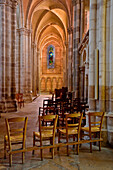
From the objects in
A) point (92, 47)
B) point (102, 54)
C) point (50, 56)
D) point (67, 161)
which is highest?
point (50, 56)

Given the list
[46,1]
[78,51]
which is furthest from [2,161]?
[46,1]

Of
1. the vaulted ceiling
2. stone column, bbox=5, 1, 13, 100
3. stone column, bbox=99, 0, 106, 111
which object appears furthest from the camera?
the vaulted ceiling

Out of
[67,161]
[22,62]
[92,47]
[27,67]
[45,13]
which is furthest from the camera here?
[45,13]

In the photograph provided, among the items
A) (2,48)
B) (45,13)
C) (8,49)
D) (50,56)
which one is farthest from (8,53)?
(50,56)

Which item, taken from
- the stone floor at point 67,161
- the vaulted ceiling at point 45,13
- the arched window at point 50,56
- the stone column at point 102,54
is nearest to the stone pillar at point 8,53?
the stone floor at point 67,161

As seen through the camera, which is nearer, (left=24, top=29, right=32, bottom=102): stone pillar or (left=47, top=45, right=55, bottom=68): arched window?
(left=24, top=29, right=32, bottom=102): stone pillar

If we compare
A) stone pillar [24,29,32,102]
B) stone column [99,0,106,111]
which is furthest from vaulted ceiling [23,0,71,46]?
stone column [99,0,106,111]

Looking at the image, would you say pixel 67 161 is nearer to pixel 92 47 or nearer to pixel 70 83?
pixel 92 47

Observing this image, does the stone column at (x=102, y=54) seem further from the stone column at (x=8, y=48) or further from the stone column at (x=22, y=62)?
the stone column at (x=22, y=62)

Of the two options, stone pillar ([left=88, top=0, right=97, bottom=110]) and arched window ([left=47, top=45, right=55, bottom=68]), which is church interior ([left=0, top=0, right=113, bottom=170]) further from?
arched window ([left=47, top=45, right=55, bottom=68])

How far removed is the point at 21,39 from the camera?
19.5 metres

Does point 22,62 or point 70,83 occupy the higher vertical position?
point 22,62

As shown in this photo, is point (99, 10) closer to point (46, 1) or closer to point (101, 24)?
point (101, 24)

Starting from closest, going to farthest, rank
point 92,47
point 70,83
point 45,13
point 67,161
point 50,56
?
point 67,161 < point 92,47 < point 70,83 < point 45,13 < point 50,56
